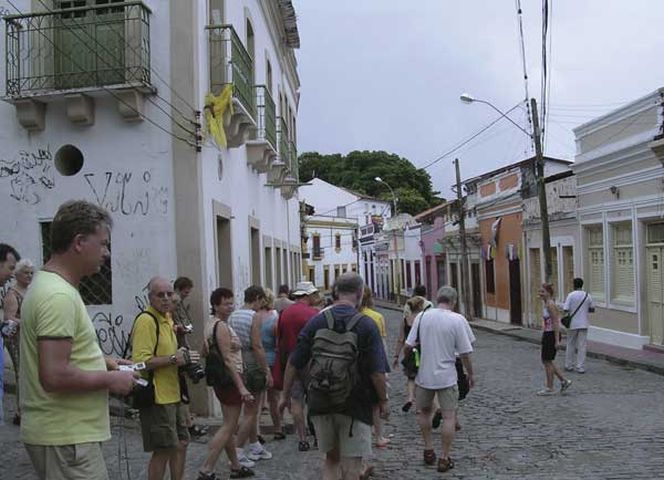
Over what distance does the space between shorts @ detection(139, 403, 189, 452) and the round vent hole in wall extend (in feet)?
15.8

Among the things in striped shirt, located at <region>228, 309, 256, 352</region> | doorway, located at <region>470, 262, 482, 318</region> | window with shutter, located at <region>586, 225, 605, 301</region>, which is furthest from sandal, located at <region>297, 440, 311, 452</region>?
doorway, located at <region>470, 262, 482, 318</region>

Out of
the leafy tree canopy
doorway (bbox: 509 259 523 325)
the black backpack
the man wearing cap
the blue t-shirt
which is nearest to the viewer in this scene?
the black backpack

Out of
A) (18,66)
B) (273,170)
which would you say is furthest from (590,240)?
(18,66)

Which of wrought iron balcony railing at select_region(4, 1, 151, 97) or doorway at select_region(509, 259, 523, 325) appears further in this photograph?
doorway at select_region(509, 259, 523, 325)

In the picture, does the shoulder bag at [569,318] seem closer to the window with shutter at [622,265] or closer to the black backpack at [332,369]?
the window with shutter at [622,265]

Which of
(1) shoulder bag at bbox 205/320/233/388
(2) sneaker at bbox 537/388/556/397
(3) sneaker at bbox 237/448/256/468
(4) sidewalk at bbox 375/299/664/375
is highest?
(1) shoulder bag at bbox 205/320/233/388

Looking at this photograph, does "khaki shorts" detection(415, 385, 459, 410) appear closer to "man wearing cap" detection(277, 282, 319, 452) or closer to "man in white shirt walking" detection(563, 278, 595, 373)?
"man wearing cap" detection(277, 282, 319, 452)

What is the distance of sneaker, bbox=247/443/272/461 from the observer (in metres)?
7.56

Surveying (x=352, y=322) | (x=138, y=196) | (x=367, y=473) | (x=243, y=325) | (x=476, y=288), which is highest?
(x=138, y=196)

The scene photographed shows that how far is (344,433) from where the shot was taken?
5.14 m

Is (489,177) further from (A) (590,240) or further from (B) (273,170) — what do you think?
(B) (273,170)

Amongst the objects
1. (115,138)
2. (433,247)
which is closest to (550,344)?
(115,138)

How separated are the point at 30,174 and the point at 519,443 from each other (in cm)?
658

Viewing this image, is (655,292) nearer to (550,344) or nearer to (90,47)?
(550,344)
